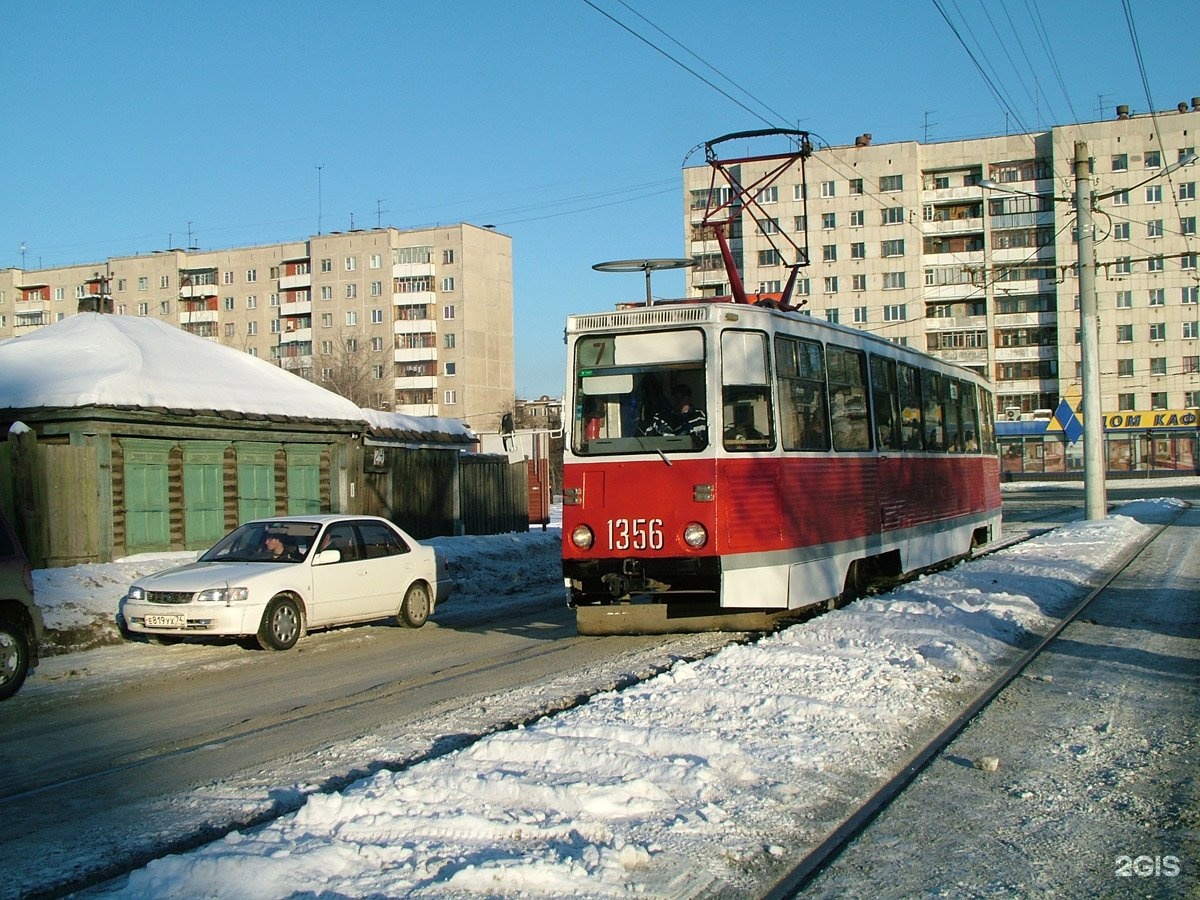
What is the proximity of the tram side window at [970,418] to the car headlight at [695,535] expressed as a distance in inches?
385

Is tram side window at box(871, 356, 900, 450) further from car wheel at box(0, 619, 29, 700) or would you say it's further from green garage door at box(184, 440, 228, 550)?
green garage door at box(184, 440, 228, 550)

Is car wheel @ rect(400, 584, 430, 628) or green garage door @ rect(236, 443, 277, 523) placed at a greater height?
green garage door @ rect(236, 443, 277, 523)

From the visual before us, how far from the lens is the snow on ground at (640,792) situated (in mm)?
4773

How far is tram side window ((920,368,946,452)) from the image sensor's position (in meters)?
A: 17.1

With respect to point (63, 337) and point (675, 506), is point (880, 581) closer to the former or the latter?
point (675, 506)

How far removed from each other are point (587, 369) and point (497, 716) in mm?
4511

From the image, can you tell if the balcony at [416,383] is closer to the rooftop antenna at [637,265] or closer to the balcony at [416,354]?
the balcony at [416,354]

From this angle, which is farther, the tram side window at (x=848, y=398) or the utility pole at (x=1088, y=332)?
the utility pole at (x=1088, y=332)

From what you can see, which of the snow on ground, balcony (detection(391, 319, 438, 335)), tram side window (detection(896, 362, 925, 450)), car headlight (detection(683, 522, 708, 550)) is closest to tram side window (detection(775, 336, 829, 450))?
car headlight (detection(683, 522, 708, 550))

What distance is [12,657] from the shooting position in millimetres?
10203

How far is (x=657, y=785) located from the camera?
20.0 ft

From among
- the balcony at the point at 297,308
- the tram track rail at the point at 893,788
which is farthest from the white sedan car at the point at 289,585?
the balcony at the point at 297,308

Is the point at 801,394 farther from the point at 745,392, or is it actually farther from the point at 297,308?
the point at 297,308

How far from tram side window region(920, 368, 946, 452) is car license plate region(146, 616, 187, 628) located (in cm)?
1038
